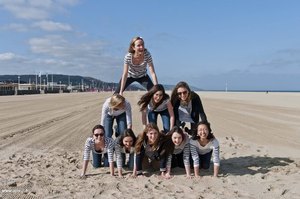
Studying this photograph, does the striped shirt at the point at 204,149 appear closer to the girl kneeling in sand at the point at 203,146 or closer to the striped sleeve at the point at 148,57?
the girl kneeling in sand at the point at 203,146

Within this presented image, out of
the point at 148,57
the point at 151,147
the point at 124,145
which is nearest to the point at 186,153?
the point at 151,147

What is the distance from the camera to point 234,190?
19.4 feet

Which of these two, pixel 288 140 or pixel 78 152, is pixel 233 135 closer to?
pixel 288 140

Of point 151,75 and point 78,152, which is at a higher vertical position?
point 151,75

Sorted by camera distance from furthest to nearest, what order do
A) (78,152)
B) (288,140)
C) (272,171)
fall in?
1. (288,140)
2. (78,152)
3. (272,171)

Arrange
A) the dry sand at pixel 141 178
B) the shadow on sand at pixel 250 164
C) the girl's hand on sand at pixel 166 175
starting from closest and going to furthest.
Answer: the dry sand at pixel 141 178
the girl's hand on sand at pixel 166 175
the shadow on sand at pixel 250 164

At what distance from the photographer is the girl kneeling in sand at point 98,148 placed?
21.9 feet

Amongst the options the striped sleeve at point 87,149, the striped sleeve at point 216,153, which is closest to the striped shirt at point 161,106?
the striped sleeve at point 216,153

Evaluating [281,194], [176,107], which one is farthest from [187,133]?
[281,194]

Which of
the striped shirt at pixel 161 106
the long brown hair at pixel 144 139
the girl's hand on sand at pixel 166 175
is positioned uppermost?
the striped shirt at pixel 161 106

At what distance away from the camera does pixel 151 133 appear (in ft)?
21.6

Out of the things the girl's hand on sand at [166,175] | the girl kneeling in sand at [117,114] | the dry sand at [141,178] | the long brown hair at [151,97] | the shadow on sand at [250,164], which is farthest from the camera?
the shadow on sand at [250,164]

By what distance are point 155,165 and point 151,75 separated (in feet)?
5.18

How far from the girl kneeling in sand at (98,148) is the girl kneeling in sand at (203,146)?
1.36 metres
